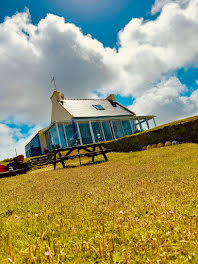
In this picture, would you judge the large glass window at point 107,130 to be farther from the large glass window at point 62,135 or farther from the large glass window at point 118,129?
the large glass window at point 62,135

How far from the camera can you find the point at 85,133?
83.0 feet

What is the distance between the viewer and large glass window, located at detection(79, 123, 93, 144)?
2478cm

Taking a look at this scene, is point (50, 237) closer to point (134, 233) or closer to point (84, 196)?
point (134, 233)

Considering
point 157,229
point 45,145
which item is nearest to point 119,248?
point 157,229

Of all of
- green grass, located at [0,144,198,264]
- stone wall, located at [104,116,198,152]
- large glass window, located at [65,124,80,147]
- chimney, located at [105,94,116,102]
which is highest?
chimney, located at [105,94,116,102]

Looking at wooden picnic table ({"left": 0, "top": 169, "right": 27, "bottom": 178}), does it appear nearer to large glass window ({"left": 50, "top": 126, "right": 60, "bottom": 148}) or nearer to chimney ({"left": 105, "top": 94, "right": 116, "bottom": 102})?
large glass window ({"left": 50, "top": 126, "right": 60, "bottom": 148})

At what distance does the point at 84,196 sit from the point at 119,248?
1.96 meters

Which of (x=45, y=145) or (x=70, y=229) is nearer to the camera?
Answer: (x=70, y=229)

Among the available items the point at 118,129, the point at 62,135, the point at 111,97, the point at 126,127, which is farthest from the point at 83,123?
the point at 111,97

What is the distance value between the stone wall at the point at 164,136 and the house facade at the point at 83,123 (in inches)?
324

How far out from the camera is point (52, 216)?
2.64m

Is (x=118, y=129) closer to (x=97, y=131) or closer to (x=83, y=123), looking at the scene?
(x=97, y=131)

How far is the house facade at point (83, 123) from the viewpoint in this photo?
23250 millimetres

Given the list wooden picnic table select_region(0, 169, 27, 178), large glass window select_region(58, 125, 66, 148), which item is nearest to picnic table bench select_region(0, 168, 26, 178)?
→ wooden picnic table select_region(0, 169, 27, 178)
